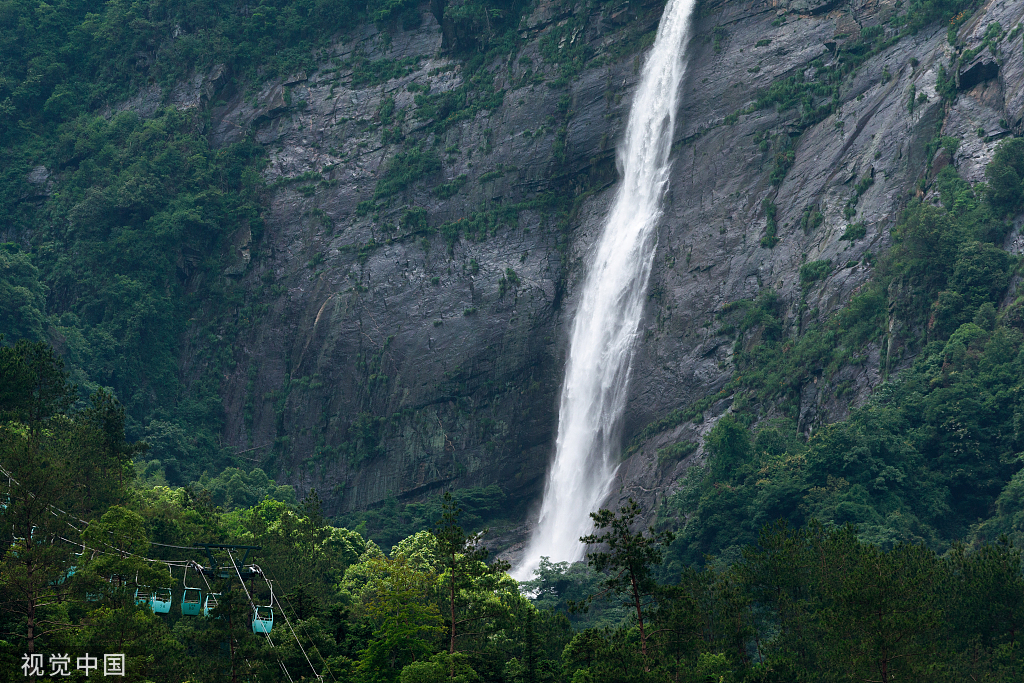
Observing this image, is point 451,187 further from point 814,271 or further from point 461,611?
point 461,611

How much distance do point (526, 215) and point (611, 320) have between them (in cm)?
1142

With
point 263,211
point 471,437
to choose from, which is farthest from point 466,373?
point 263,211

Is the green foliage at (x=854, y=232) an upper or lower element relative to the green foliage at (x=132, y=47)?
lower

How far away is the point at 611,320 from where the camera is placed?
69.2 meters

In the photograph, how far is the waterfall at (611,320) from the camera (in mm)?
65312

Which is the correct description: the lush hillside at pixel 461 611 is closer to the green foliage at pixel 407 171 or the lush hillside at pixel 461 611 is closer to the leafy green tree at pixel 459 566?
the leafy green tree at pixel 459 566

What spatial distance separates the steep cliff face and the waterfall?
1.22m

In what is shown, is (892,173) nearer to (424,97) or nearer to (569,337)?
(569,337)

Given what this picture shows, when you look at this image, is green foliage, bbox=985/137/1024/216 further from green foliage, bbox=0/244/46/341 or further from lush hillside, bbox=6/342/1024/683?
green foliage, bbox=0/244/46/341

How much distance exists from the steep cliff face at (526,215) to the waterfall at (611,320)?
1221 mm

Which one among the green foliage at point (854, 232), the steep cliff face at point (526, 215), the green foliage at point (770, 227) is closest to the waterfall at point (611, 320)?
the steep cliff face at point (526, 215)

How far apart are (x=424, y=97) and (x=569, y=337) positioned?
23.3 meters

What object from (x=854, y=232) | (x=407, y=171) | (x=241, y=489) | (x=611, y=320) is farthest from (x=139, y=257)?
(x=854, y=232)

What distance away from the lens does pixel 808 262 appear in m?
60.3
